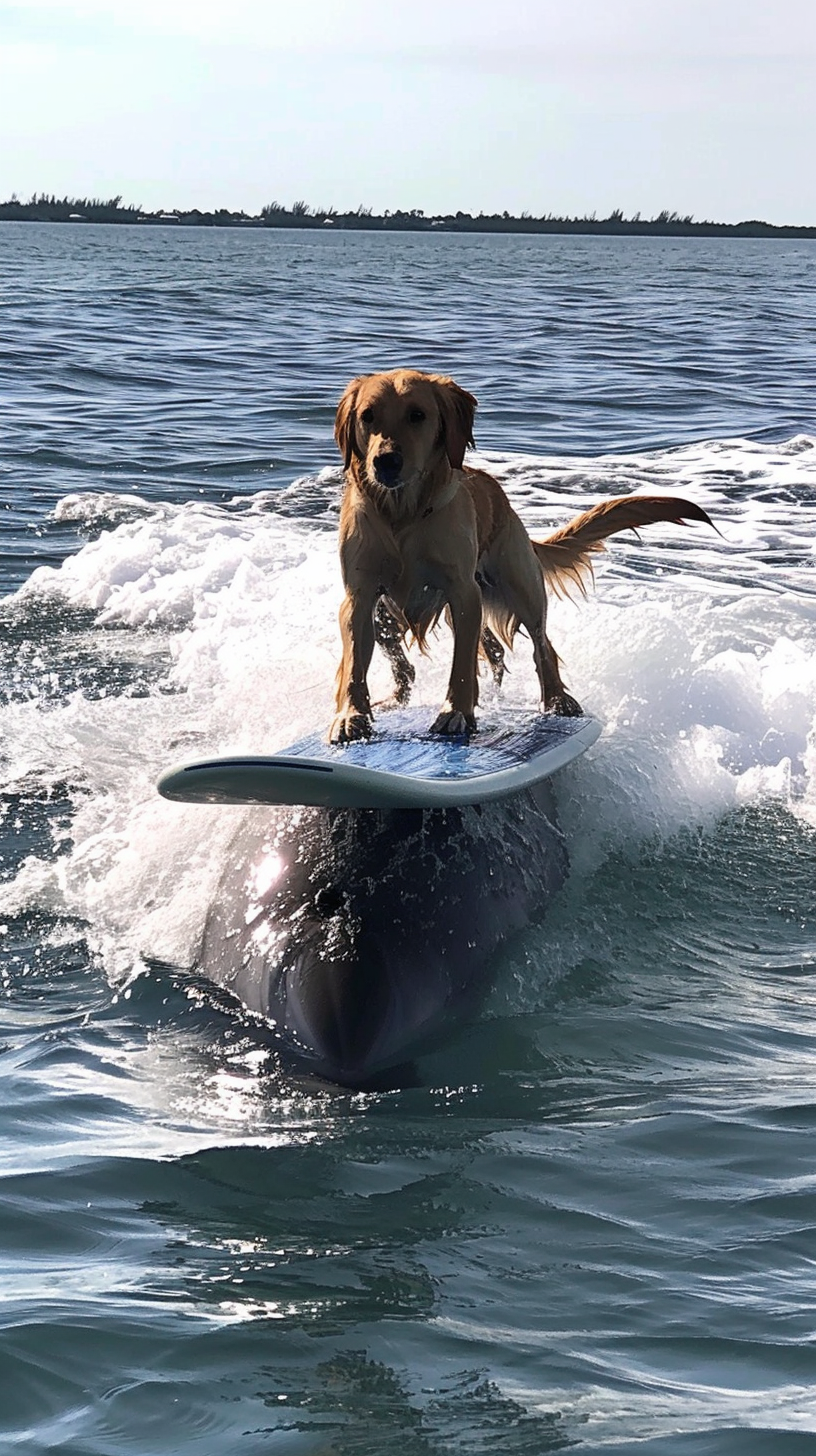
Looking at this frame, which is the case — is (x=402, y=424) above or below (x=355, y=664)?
above

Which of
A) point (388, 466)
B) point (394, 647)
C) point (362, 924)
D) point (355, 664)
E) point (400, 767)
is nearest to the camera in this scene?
point (362, 924)

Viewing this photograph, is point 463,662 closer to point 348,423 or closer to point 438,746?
point 438,746

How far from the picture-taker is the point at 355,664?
17.3ft

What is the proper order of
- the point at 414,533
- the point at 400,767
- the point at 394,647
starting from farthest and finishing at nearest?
1. the point at 394,647
2. the point at 414,533
3. the point at 400,767

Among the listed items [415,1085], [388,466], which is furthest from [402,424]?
[415,1085]

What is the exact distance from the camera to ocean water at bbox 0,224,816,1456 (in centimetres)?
283

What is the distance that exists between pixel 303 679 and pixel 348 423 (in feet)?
8.72

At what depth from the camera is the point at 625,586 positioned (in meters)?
10.7

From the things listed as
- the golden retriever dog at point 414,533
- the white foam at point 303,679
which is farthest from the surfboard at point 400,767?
the white foam at point 303,679

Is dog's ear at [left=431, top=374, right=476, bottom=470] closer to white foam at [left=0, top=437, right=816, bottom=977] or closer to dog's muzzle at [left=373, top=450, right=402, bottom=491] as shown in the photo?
dog's muzzle at [left=373, top=450, right=402, bottom=491]

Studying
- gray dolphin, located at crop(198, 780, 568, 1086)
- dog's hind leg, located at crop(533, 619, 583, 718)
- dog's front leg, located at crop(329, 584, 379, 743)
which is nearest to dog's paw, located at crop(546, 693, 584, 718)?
dog's hind leg, located at crop(533, 619, 583, 718)

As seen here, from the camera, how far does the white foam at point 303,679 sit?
5.83 m

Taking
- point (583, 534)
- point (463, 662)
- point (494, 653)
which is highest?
point (583, 534)

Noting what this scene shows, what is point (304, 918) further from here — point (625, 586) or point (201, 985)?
point (625, 586)
